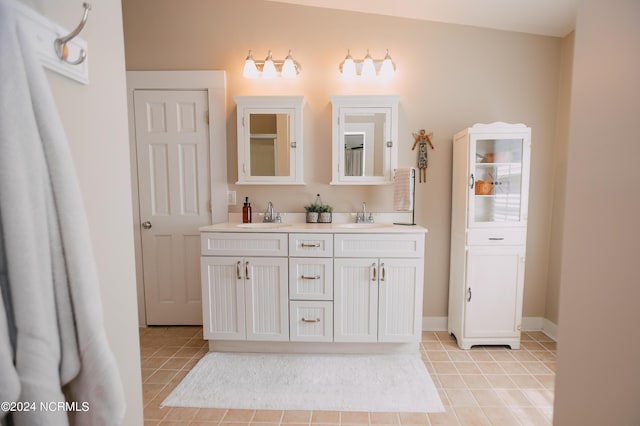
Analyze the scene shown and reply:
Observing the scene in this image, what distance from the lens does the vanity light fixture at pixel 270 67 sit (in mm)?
2369

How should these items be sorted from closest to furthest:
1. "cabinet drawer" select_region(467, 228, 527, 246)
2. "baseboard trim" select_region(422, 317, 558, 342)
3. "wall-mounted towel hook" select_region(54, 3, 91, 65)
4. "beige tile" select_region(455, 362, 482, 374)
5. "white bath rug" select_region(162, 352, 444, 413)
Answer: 1. "wall-mounted towel hook" select_region(54, 3, 91, 65)
2. "white bath rug" select_region(162, 352, 444, 413)
3. "beige tile" select_region(455, 362, 482, 374)
4. "cabinet drawer" select_region(467, 228, 527, 246)
5. "baseboard trim" select_region(422, 317, 558, 342)

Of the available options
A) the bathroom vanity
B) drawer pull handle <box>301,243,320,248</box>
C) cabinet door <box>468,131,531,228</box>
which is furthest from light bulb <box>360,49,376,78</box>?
drawer pull handle <box>301,243,320,248</box>

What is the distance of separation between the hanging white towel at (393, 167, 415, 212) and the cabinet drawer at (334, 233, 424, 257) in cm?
34

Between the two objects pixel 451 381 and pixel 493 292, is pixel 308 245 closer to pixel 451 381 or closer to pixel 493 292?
pixel 451 381

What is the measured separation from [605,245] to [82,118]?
4.30 feet

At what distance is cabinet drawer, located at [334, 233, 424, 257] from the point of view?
2055 mm

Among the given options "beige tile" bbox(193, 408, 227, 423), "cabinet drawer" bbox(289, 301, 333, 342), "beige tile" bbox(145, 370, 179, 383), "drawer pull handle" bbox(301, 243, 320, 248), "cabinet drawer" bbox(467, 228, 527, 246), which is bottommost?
"beige tile" bbox(145, 370, 179, 383)

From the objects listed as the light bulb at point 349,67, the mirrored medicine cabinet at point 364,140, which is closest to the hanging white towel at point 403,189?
the mirrored medicine cabinet at point 364,140

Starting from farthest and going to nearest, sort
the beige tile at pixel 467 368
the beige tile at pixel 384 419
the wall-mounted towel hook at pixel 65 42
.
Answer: the beige tile at pixel 467 368 < the beige tile at pixel 384 419 < the wall-mounted towel hook at pixel 65 42

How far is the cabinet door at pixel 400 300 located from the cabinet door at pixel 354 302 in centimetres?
6

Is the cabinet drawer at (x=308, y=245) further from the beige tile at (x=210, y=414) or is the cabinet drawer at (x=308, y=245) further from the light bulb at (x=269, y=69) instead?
the light bulb at (x=269, y=69)

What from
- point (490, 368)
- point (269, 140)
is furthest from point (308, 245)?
point (490, 368)

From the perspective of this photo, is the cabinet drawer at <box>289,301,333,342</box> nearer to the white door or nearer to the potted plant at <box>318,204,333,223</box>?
the potted plant at <box>318,204,333,223</box>

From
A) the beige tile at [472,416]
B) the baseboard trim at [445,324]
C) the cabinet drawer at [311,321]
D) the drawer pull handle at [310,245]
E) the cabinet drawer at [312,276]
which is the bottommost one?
the beige tile at [472,416]
